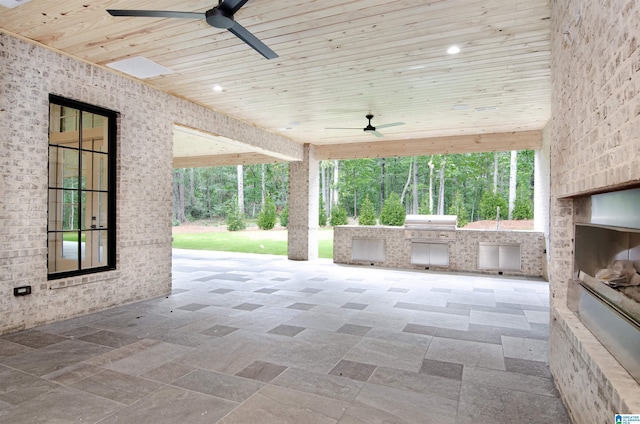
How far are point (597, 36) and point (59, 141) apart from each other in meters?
5.00

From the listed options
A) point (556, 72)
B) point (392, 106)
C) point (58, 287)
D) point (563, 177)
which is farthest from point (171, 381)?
point (392, 106)

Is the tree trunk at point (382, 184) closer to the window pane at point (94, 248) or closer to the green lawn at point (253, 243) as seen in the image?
the green lawn at point (253, 243)

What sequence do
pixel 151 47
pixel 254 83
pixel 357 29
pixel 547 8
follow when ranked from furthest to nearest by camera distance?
pixel 254 83 → pixel 151 47 → pixel 357 29 → pixel 547 8

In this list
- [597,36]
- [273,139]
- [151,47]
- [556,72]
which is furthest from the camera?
[273,139]

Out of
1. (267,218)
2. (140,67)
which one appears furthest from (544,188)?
(267,218)

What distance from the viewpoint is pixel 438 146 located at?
8383 millimetres

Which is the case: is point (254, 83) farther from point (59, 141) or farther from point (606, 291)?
point (606, 291)

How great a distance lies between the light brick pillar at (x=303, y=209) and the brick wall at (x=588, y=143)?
262 inches

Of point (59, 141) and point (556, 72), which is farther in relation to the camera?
point (59, 141)

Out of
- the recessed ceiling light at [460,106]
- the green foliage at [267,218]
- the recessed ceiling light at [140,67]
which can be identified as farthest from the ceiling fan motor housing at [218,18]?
the green foliage at [267,218]

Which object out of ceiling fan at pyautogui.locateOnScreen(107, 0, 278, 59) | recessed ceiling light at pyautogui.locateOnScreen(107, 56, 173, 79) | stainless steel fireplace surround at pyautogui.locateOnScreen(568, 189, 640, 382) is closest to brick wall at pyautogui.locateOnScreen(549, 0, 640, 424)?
stainless steel fireplace surround at pyautogui.locateOnScreen(568, 189, 640, 382)

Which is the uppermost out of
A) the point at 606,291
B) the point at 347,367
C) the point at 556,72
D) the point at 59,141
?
the point at 556,72

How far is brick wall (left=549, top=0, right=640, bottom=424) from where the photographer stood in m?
1.45

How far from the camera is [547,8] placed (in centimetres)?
316
